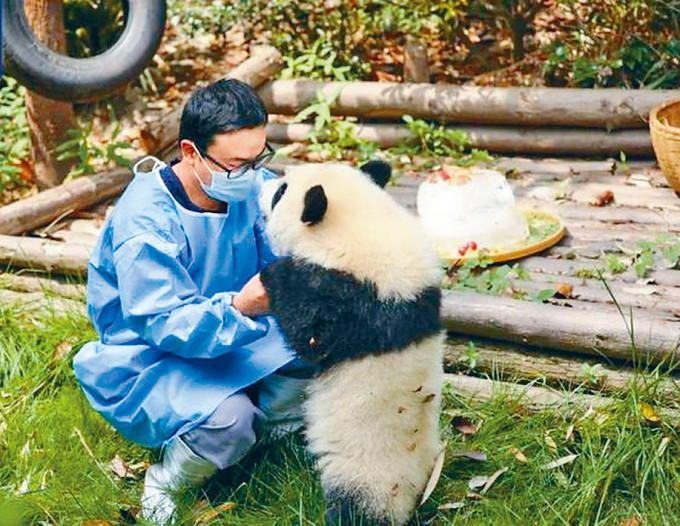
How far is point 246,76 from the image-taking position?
260 inches

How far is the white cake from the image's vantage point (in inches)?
188

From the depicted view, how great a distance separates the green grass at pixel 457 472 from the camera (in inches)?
124

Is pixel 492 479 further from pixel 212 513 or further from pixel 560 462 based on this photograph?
pixel 212 513

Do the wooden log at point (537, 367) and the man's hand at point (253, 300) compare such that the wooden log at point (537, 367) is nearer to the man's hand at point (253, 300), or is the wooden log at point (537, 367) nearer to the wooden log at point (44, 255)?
the man's hand at point (253, 300)

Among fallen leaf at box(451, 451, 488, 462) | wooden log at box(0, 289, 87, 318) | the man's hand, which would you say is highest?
the man's hand

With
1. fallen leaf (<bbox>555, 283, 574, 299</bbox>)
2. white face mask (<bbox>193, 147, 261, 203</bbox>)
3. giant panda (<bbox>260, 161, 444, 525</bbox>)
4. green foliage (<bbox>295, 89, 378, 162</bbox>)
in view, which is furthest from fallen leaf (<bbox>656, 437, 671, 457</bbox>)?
green foliage (<bbox>295, 89, 378, 162</bbox>)

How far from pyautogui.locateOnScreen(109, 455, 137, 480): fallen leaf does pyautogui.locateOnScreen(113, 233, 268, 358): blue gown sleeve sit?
681mm

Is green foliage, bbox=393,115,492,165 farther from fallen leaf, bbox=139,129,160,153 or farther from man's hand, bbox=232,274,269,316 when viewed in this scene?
man's hand, bbox=232,274,269,316

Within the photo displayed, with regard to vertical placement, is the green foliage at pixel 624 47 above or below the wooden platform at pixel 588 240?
above

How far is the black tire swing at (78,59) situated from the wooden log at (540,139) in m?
1.28

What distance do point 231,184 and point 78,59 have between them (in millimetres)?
2983

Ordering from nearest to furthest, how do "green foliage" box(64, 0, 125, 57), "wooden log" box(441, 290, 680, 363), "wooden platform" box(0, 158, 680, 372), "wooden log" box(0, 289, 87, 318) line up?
"wooden log" box(441, 290, 680, 363) < "wooden platform" box(0, 158, 680, 372) < "wooden log" box(0, 289, 87, 318) < "green foliage" box(64, 0, 125, 57)

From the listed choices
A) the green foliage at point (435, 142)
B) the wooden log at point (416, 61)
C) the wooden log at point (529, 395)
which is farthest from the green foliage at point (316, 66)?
the wooden log at point (529, 395)

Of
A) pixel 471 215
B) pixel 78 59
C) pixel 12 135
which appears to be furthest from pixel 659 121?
pixel 12 135
